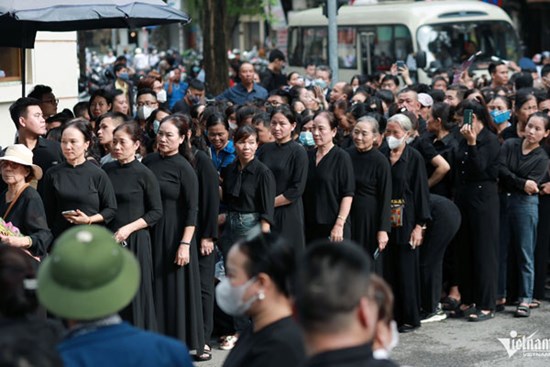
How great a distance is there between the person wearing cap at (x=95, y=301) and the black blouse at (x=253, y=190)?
4.99 m

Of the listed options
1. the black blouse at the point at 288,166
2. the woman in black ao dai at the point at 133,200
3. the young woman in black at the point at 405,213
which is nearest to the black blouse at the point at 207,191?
the woman in black ao dai at the point at 133,200

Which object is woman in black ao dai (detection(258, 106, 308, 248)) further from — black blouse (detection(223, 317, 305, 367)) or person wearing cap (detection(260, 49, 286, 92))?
person wearing cap (detection(260, 49, 286, 92))

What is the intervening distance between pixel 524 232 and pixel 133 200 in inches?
151

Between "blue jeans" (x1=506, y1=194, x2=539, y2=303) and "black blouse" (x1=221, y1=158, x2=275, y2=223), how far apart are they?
250 cm

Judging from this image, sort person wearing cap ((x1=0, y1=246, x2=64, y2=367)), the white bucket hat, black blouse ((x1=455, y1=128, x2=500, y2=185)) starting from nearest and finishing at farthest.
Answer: person wearing cap ((x1=0, y1=246, x2=64, y2=367)) → the white bucket hat → black blouse ((x1=455, y1=128, x2=500, y2=185))

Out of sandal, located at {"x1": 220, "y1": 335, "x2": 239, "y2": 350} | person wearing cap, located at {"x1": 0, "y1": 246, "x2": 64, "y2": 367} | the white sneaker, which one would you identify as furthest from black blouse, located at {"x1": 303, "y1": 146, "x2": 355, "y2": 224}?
person wearing cap, located at {"x1": 0, "y1": 246, "x2": 64, "y2": 367}

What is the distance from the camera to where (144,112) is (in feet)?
37.4

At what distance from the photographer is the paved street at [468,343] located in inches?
330

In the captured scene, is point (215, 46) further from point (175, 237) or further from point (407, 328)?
point (175, 237)

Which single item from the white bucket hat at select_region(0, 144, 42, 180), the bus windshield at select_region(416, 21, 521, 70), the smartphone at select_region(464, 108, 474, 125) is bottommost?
the white bucket hat at select_region(0, 144, 42, 180)

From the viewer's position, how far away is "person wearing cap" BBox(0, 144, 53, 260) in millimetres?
7074

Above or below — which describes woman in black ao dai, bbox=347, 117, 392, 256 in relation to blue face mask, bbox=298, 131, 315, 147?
below

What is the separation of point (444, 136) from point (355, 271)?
23.1 feet

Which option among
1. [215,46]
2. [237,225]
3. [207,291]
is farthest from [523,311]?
[215,46]
